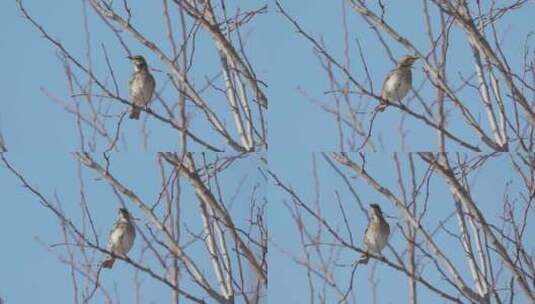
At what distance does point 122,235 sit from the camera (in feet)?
11.5

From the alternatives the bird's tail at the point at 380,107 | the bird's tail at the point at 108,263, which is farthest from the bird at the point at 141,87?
the bird's tail at the point at 380,107

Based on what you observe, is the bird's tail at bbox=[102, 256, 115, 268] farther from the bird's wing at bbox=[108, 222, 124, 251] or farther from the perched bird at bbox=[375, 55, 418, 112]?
the perched bird at bbox=[375, 55, 418, 112]

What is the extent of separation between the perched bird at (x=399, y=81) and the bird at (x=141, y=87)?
0.70 metres

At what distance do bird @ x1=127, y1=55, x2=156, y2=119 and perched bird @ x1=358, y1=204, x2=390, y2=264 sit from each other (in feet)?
2.50

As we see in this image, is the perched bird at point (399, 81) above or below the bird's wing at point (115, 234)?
above

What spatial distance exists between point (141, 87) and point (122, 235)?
18.6 inches

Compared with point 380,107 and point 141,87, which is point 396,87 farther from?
point 141,87

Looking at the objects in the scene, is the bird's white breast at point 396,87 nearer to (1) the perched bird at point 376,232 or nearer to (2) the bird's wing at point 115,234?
(1) the perched bird at point 376,232

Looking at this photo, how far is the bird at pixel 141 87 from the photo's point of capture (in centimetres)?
358

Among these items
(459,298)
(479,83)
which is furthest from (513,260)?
(479,83)

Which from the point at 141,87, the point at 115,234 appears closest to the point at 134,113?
the point at 141,87

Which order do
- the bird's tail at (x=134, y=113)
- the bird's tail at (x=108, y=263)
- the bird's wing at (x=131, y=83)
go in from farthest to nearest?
the bird's wing at (x=131, y=83)
the bird's tail at (x=134, y=113)
the bird's tail at (x=108, y=263)

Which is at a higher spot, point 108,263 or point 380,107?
point 380,107

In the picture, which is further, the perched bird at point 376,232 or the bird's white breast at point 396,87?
the bird's white breast at point 396,87
